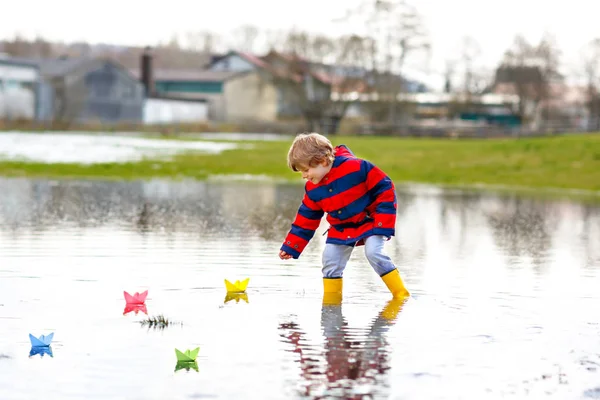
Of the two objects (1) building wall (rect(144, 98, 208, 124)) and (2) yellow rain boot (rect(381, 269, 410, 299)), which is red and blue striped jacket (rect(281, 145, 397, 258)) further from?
(1) building wall (rect(144, 98, 208, 124))

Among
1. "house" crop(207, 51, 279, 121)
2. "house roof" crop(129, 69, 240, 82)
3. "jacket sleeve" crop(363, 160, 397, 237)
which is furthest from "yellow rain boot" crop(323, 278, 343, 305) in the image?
"house roof" crop(129, 69, 240, 82)

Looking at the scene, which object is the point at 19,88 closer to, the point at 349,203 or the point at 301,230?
the point at 301,230

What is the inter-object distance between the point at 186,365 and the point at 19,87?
286 feet

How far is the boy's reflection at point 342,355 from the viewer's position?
5.66 metres

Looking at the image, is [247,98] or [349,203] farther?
[247,98]

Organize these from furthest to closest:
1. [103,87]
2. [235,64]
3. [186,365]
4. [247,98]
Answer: [235,64] → [247,98] → [103,87] → [186,365]

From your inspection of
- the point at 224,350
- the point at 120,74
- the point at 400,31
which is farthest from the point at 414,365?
the point at 120,74

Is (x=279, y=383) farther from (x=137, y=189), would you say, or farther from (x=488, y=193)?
(x=488, y=193)

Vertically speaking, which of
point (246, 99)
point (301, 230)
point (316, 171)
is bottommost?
point (301, 230)

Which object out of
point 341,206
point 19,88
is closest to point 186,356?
point 341,206

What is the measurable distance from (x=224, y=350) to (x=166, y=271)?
3909mm

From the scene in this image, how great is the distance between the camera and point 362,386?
5.67m

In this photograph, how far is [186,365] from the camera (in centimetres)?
600

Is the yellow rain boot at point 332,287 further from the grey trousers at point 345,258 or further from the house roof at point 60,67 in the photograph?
the house roof at point 60,67
